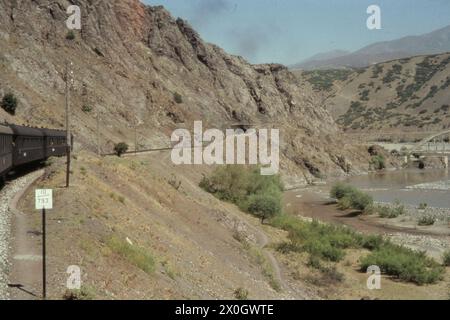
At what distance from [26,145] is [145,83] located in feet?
206

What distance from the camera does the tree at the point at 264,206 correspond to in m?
51.7

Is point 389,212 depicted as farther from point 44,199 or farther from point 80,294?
point 44,199

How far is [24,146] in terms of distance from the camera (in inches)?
1374

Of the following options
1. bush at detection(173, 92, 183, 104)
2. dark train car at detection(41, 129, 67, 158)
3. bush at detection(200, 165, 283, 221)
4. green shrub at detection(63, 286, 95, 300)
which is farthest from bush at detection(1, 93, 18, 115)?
green shrub at detection(63, 286, 95, 300)

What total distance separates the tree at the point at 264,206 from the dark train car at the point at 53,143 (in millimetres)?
16970

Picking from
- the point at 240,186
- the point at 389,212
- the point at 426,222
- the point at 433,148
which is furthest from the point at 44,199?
the point at 433,148

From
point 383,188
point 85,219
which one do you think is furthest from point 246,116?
point 85,219

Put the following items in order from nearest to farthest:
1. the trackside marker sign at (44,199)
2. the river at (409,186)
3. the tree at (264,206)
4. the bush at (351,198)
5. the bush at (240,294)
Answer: the trackside marker sign at (44,199) < the bush at (240,294) < the tree at (264,206) < the bush at (351,198) < the river at (409,186)

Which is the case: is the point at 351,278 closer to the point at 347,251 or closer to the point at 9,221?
the point at 347,251

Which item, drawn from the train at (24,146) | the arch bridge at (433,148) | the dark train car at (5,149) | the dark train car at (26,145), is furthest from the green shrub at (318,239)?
the arch bridge at (433,148)

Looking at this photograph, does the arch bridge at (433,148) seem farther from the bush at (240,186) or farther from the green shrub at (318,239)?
the green shrub at (318,239)

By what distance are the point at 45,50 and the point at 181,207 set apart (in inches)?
2155

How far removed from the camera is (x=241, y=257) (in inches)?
1227

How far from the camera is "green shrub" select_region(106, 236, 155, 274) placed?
19.1m
